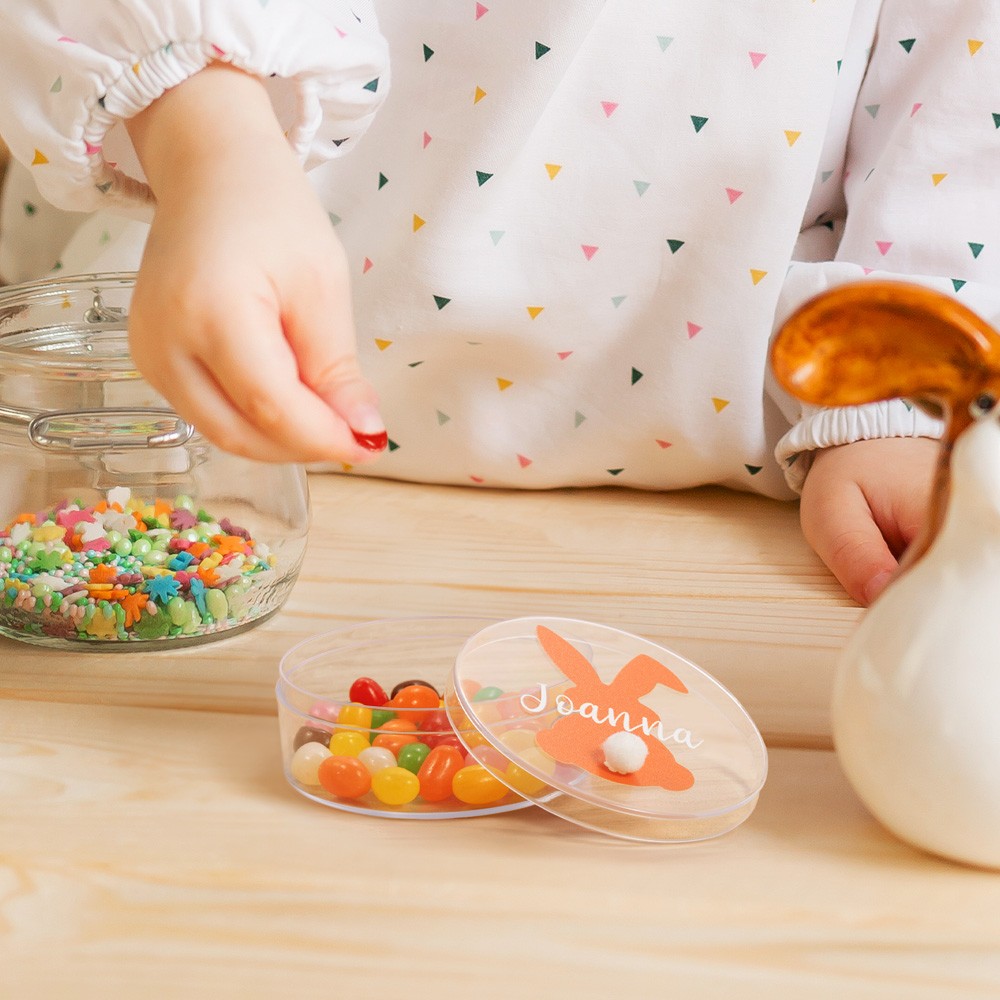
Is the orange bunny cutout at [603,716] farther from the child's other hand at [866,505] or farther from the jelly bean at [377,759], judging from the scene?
the child's other hand at [866,505]

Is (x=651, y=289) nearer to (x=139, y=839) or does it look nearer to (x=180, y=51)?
(x=180, y=51)

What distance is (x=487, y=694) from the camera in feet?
1.22

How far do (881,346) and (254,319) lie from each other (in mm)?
176

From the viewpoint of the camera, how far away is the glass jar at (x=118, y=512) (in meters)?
0.47

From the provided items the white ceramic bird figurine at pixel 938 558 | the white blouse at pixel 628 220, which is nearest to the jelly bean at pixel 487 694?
the white ceramic bird figurine at pixel 938 558

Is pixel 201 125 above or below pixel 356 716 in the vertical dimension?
above

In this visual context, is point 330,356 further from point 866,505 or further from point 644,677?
point 866,505

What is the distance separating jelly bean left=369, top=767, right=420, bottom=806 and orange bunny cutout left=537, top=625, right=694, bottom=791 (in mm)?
45

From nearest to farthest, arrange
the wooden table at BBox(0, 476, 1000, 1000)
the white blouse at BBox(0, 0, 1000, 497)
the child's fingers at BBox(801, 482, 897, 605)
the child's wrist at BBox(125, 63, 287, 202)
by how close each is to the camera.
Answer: the wooden table at BBox(0, 476, 1000, 1000)
the child's wrist at BBox(125, 63, 287, 202)
the child's fingers at BBox(801, 482, 897, 605)
the white blouse at BBox(0, 0, 1000, 497)

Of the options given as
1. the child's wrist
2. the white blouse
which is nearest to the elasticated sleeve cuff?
the child's wrist

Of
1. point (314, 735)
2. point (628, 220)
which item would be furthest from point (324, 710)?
point (628, 220)

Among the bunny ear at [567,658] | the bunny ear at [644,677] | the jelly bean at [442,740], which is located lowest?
the jelly bean at [442,740]

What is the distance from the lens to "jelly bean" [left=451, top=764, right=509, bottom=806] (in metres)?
0.37

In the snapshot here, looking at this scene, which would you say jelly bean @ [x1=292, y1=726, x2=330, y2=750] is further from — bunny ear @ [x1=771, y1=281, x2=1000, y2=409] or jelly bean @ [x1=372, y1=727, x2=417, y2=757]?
bunny ear @ [x1=771, y1=281, x2=1000, y2=409]
